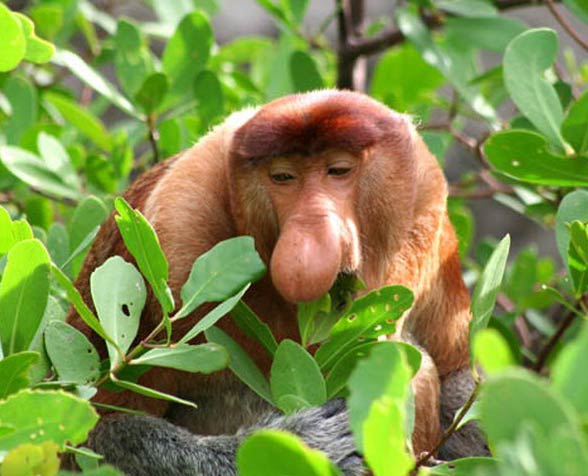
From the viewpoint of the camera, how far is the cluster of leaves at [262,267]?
1613mm

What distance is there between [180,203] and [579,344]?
6.22 feet

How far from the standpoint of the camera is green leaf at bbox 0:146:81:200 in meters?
3.47

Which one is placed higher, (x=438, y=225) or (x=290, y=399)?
(x=290, y=399)

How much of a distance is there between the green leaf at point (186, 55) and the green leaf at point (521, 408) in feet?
8.41

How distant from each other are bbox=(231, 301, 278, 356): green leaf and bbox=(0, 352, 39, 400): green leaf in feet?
2.04

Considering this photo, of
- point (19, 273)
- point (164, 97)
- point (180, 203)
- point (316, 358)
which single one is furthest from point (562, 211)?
point (164, 97)

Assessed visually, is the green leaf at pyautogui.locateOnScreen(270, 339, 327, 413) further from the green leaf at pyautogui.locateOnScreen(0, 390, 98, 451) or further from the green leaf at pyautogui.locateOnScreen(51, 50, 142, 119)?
the green leaf at pyautogui.locateOnScreen(51, 50, 142, 119)

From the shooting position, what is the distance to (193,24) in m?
3.85

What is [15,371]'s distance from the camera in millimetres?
2254

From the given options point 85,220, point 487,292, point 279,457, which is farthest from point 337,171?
point 279,457

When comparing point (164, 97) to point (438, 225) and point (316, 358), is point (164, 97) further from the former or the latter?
point (316, 358)

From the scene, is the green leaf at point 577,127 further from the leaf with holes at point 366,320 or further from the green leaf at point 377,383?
the green leaf at point 377,383

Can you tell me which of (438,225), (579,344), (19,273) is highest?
(579,344)

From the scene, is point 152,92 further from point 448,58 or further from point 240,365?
point 240,365
